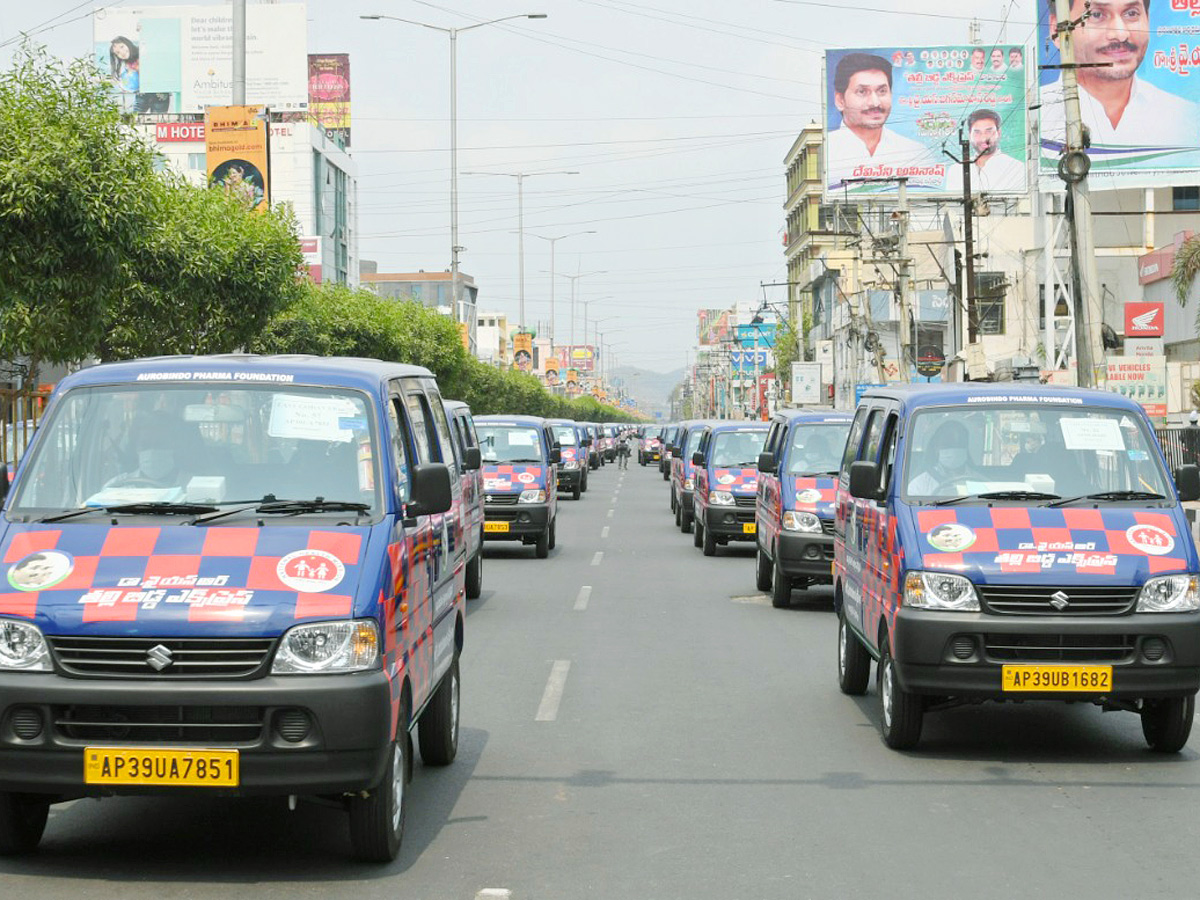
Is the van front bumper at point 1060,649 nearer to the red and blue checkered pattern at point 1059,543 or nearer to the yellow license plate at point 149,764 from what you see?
the red and blue checkered pattern at point 1059,543

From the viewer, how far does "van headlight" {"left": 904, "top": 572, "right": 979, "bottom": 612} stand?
888 cm

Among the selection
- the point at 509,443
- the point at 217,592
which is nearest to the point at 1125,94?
the point at 509,443

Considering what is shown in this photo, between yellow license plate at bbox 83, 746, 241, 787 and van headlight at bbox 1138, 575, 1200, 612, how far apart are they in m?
5.09

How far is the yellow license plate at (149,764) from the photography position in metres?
6.20

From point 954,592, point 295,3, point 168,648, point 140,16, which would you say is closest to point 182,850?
point 168,648

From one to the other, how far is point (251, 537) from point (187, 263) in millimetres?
19310

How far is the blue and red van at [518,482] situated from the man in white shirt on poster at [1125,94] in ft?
99.8

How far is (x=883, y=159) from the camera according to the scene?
57250 mm

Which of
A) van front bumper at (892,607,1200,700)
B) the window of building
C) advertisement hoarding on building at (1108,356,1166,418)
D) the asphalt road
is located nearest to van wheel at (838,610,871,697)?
the asphalt road

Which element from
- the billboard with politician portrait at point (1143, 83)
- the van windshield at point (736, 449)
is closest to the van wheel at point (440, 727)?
the van windshield at point (736, 449)

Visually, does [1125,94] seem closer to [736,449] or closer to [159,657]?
[736,449]

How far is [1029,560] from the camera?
887 cm

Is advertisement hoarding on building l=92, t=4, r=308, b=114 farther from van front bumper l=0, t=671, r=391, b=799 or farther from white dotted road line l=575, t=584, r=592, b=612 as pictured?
van front bumper l=0, t=671, r=391, b=799

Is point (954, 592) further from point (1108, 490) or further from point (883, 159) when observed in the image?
point (883, 159)
